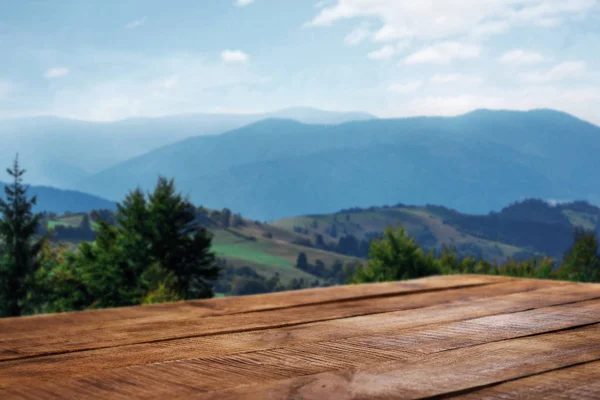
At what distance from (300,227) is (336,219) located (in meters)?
8.94

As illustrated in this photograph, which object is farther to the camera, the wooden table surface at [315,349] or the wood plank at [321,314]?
the wood plank at [321,314]

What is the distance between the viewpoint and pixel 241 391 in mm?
914

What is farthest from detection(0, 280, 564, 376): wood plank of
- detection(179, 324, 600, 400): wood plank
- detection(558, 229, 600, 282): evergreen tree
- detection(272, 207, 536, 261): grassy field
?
detection(272, 207, 536, 261): grassy field

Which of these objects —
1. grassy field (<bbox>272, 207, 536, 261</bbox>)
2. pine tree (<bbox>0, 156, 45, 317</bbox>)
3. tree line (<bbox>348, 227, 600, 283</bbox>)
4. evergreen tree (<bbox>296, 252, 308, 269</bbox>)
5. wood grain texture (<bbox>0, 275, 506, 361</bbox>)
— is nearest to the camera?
wood grain texture (<bbox>0, 275, 506, 361</bbox>)

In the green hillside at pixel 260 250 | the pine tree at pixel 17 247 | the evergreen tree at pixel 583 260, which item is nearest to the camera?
the evergreen tree at pixel 583 260

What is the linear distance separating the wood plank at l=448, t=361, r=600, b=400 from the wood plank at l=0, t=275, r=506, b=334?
0.95 metres

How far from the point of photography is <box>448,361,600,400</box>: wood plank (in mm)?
895

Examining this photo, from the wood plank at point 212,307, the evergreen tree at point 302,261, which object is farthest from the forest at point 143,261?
the evergreen tree at point 302,261

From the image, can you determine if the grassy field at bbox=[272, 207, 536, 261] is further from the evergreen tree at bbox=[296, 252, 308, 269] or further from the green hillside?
the evergreen tree at bbox=[296, 252, 308, 269]

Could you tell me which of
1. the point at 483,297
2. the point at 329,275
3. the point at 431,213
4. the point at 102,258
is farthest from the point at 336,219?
the point at 483,297

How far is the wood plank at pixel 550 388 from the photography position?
2.93ft

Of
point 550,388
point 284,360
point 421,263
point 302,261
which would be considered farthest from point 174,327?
point 302,261

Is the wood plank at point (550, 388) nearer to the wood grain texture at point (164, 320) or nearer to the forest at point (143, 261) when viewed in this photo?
the wood grain texture at point (164, 320)

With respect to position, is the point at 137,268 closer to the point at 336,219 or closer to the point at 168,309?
the point at 168,309
